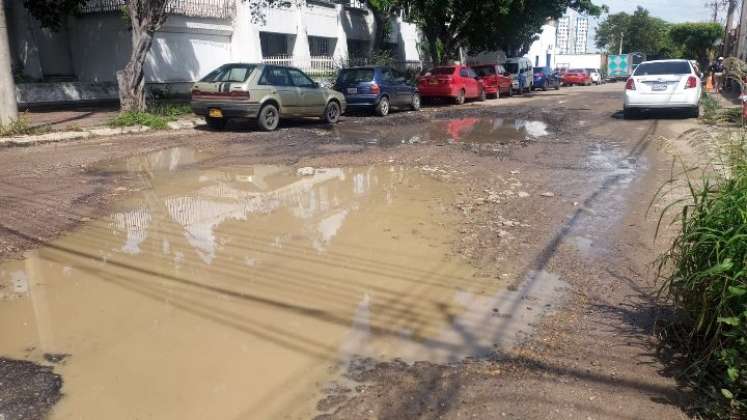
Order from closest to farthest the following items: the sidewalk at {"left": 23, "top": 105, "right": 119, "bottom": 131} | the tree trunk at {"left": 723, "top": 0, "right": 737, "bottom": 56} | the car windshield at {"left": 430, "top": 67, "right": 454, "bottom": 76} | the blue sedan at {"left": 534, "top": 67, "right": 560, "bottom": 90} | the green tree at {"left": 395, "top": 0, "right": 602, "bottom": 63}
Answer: the sidewalk at {"left": 23, "top": 105, "right": 119, "bottom": 131} → the car windshield at {"left": 430, "top": 67, "right": 454, "bottom": 76} → the green tree at {"left": 395, "top": 0, "right": 602, "bottom": 63} → the tree trunk at {"left": 723, "top": 0, "right": 737, "bottom": 56} → the blue sedan at {"left": 534, "top": 67, "right": 560, "bottom": 90}

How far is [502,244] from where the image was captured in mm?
6168

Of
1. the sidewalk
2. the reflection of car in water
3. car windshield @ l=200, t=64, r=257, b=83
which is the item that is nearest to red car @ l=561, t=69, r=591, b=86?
the reflection of car in water

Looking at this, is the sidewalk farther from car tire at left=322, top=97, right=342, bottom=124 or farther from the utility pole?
car tire at left=322, top=97, right=342, bottom=124

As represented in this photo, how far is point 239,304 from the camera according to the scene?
15.1 ft

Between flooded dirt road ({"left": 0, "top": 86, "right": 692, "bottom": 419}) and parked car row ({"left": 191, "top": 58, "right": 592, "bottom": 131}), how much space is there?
3.69m

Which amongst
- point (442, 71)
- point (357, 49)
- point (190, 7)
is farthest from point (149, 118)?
point (357, 49)

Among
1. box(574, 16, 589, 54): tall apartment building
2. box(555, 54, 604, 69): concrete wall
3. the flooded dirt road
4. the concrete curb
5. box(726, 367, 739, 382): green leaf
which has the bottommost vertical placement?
Answer: the flooded dirt road

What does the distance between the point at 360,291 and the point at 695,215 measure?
2.51 metres

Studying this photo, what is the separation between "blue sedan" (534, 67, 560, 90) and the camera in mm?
38750

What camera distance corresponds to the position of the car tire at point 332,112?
52.9ft

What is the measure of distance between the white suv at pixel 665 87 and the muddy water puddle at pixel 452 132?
2.57 metres

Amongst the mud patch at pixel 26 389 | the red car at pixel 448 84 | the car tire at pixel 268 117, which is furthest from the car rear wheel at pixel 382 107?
the mud patch at pixel 26 389

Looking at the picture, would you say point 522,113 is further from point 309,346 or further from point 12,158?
point 309,346

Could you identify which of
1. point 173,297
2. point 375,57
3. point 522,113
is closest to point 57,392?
point 173,297
